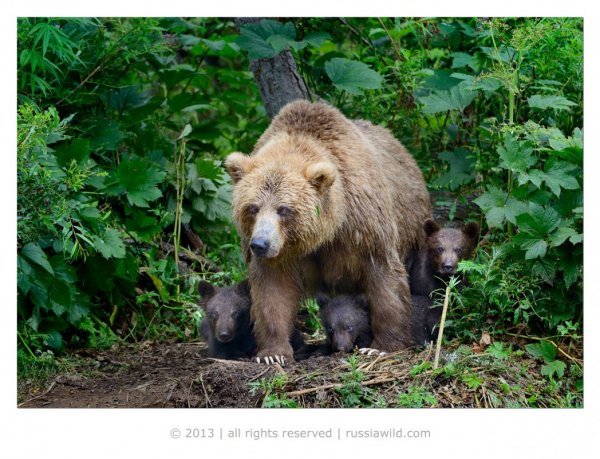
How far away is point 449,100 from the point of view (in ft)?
28.6

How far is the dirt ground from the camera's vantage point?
6590 mm

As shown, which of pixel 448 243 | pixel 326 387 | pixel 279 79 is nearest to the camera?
pixel 326 387

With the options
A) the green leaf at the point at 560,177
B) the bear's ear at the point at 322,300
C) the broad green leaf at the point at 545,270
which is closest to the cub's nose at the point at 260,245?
the bear's ear at the point at 322,300

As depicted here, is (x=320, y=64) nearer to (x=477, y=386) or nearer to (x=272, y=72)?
(x=272, y=72)

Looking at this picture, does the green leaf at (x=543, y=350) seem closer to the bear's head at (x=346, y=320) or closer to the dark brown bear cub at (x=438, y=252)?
the dark brown bear cub at (x=438, y=252)

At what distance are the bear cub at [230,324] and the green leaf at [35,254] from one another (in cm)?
152

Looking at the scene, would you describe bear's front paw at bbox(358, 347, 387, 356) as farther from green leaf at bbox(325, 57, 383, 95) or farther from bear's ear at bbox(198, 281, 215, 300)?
green leaf at bbox(325, 57, 383, 95)

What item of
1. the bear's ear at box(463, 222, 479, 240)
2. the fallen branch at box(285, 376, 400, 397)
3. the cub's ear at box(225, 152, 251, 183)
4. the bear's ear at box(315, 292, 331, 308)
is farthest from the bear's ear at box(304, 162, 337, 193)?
the bear's ear at box(463, 222, 479, 240)

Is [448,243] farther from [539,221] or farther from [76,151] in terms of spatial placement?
[76,151]

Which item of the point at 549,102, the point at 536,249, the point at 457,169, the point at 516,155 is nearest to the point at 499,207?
the point at 516,155

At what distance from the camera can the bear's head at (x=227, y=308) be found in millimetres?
7812

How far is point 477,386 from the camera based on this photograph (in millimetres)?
6668

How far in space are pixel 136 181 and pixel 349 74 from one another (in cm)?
255

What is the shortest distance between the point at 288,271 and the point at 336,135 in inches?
53.0
